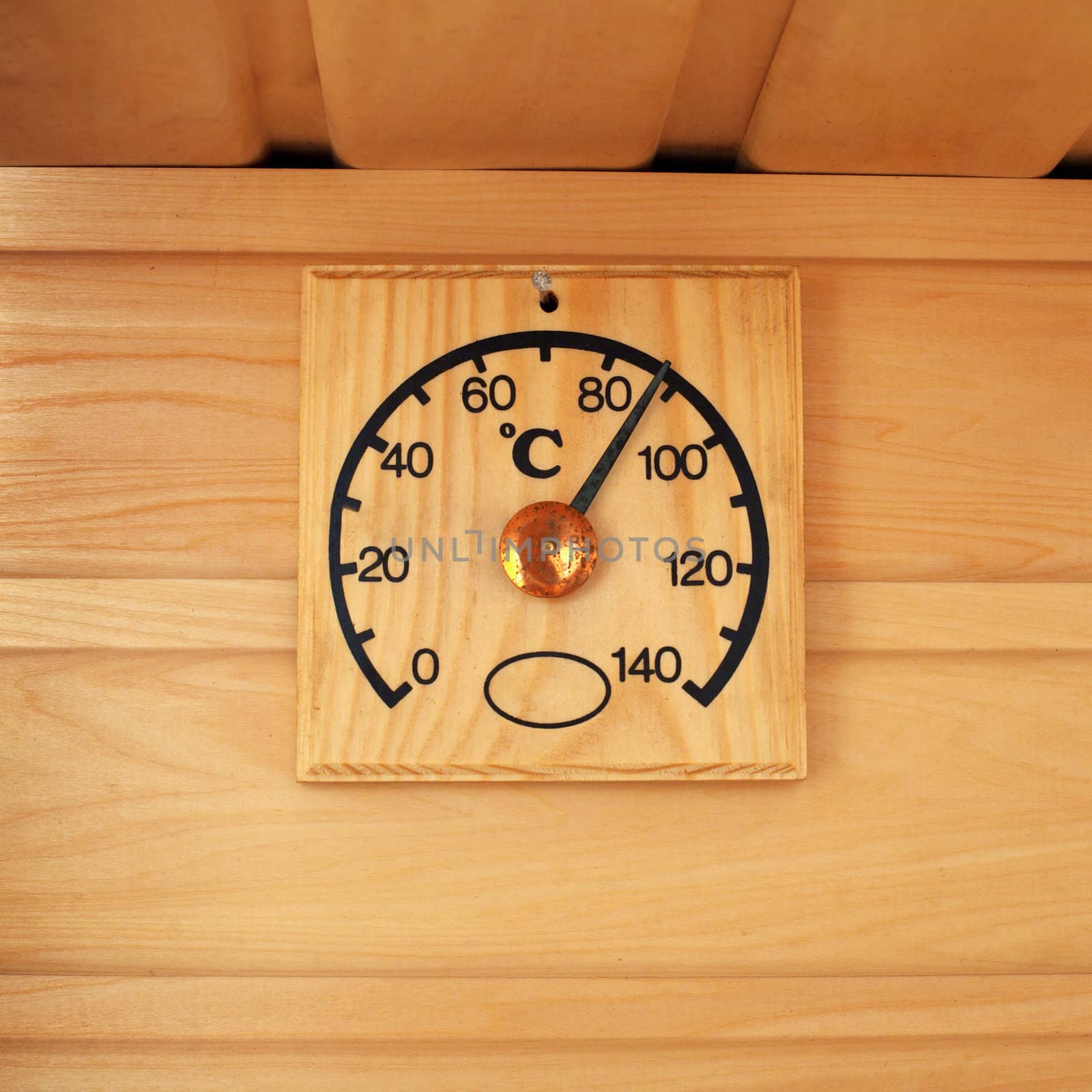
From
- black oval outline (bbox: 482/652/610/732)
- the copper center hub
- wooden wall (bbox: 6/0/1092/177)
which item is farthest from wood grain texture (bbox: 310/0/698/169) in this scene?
black oval outline (bbox: 482/652/610/732)

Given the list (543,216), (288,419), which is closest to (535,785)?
(288,419)

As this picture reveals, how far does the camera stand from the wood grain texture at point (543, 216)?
93 cm

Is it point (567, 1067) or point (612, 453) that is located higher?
point (612, 453)

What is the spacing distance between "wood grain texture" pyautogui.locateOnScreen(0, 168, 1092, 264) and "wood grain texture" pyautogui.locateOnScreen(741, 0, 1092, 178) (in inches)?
1.1

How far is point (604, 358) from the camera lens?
91 cm

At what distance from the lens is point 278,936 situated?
872 millimetres

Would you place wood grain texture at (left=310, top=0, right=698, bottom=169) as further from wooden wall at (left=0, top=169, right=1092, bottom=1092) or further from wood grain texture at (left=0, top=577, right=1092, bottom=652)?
wood grain texture at (left=0, top=577, right=1092, bottom=652)

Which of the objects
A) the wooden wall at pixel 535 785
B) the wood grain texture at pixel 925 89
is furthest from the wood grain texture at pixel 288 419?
the wood grain texture at pixel 925 89

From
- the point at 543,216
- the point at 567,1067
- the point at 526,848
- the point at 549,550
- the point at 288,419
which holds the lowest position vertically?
the point at 567,1067

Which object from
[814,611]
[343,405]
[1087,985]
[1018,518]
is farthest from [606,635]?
[1087,985]

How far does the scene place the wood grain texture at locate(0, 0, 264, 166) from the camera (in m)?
0.75

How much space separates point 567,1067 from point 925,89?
945 millimetres

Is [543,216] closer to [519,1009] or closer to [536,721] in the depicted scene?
[536,721]

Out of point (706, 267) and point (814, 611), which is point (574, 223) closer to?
point (706, 267)
